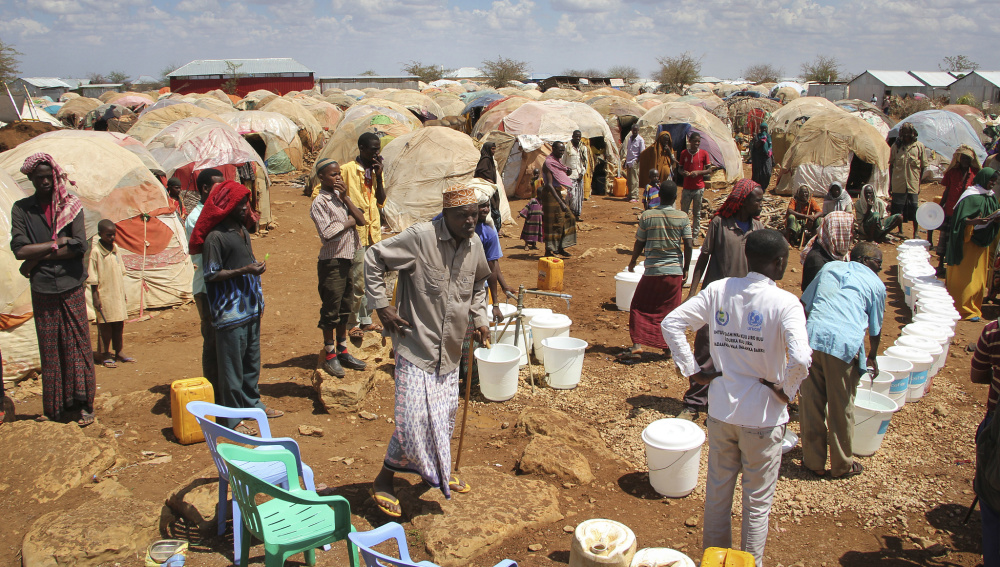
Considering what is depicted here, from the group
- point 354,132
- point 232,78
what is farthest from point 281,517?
point 232,78

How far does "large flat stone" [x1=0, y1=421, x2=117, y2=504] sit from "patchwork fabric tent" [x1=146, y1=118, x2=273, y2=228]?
7655 millimetres

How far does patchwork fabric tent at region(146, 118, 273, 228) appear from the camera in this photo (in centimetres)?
1127

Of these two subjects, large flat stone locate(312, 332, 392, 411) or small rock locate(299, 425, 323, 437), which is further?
large flat stone locate(312, 332, 392, 411)

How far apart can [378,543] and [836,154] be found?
618 inches

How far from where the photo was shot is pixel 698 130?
18.7 meters

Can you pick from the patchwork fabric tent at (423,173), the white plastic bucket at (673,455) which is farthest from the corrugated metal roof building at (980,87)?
the white plastic bucket at (673,455)

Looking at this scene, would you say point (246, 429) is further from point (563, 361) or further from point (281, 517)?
point (563, 361)

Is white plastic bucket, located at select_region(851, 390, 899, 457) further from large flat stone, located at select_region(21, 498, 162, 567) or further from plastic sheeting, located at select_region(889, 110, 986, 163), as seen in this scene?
plastic sheeting, located at select_region(889, 110, 986, 163)

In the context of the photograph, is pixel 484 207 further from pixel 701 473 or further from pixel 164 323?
pixel 164 323

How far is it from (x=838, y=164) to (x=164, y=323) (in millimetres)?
14391

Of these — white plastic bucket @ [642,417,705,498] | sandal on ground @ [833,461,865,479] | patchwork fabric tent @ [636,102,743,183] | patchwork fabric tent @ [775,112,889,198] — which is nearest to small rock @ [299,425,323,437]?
white plastic bucket @ [642,417,705,498]

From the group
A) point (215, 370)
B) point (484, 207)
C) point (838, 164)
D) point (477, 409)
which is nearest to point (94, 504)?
point (215, 370)

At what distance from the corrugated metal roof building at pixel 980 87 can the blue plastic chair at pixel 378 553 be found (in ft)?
153

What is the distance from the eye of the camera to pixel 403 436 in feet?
11.0
